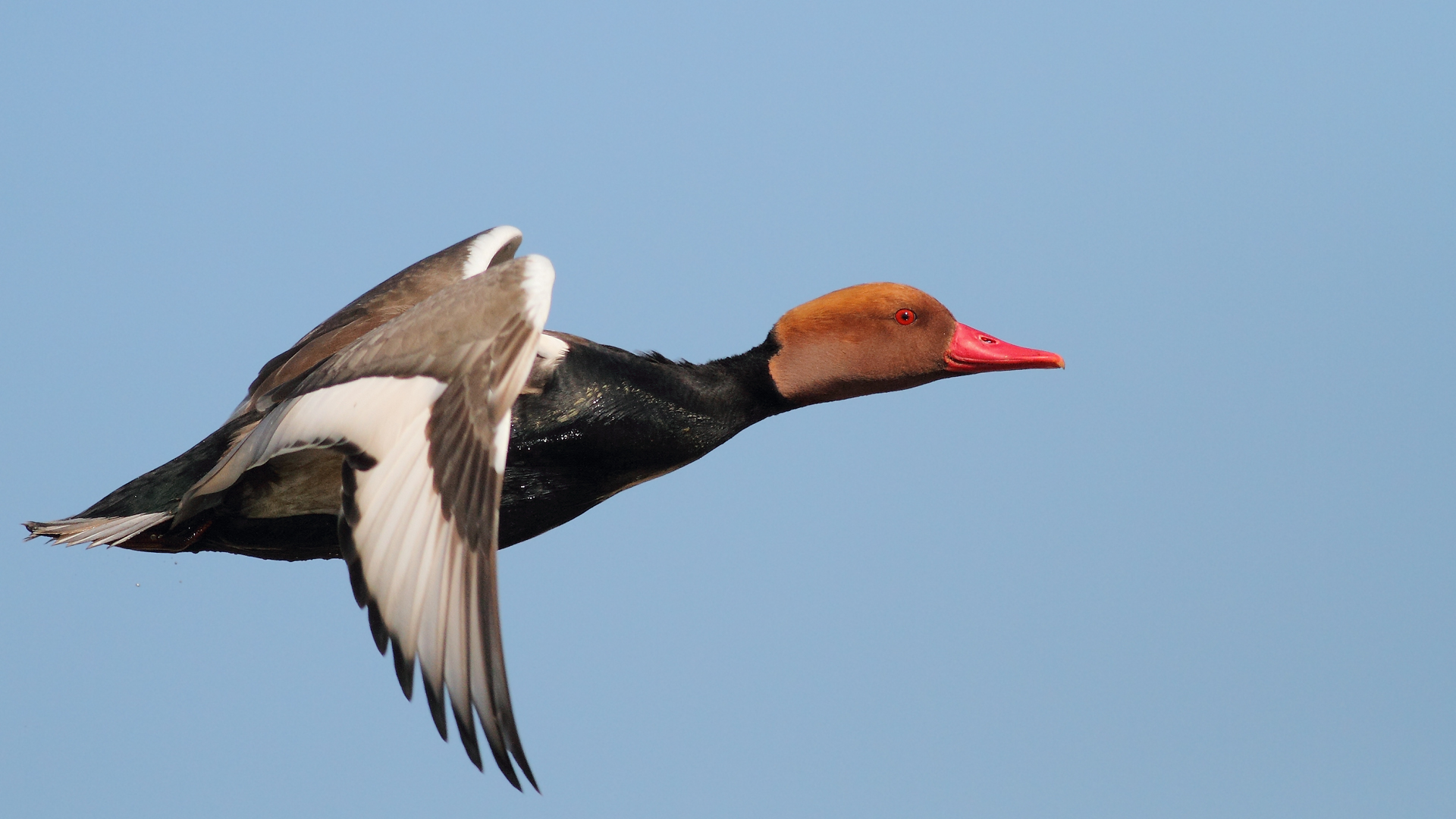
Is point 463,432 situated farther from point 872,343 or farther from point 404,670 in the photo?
point 872,343

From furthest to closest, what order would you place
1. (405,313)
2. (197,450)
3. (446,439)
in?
(197,450), (405,313), (446,439)

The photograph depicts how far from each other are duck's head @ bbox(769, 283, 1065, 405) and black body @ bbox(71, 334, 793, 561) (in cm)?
10

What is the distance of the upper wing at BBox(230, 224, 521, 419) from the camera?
4633 mm

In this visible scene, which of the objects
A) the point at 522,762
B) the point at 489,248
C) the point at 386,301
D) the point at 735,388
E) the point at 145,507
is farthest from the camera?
the point at 489,248

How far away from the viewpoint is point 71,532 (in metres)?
4.24

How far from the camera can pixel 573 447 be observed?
13.8 feet

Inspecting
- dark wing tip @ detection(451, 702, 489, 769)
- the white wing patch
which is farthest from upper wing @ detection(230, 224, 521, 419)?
dark wing tip @ detection(451, 702, 489, 769)

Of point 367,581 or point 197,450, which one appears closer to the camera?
point 367,581

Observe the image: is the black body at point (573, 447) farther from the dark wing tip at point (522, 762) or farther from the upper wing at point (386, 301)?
the dark wing tip at point (522, 762)

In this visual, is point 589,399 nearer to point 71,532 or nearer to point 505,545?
point 505,545

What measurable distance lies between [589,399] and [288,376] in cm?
110

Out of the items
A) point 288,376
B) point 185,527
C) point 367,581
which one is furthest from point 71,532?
point 367,581

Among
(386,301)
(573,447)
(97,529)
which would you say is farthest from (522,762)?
(386,301)

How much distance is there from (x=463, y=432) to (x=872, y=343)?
167cm
